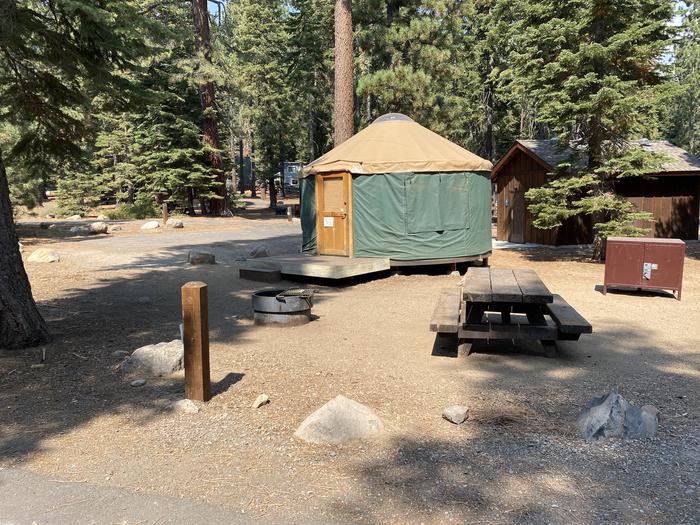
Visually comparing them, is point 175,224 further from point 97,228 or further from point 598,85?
point 598,85

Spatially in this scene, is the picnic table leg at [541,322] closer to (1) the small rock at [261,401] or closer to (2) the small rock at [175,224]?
(1) the small rock at [261,401]

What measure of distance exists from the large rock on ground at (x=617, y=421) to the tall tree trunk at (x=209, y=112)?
20419mm

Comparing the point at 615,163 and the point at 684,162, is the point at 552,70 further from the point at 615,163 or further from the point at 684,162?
the point at 684,162

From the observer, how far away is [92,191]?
29797 mm

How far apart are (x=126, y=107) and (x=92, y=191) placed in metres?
25.7

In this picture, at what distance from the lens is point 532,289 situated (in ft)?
16.6

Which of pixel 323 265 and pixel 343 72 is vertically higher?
pixel 343 72

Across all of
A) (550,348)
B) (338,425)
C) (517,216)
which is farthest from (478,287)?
(517,216)

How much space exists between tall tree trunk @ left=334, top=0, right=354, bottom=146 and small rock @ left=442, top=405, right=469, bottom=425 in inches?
431

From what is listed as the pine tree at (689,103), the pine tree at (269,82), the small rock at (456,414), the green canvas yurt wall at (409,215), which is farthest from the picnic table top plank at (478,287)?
the pine tree at (689,103)

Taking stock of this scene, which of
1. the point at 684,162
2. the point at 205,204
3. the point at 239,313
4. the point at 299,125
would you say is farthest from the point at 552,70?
the point at 299,125

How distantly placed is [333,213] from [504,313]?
580cm

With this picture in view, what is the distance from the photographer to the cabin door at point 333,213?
35.7 feet

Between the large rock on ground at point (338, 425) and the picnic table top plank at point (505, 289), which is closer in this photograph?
the large rock on ground at point (338, 425)
